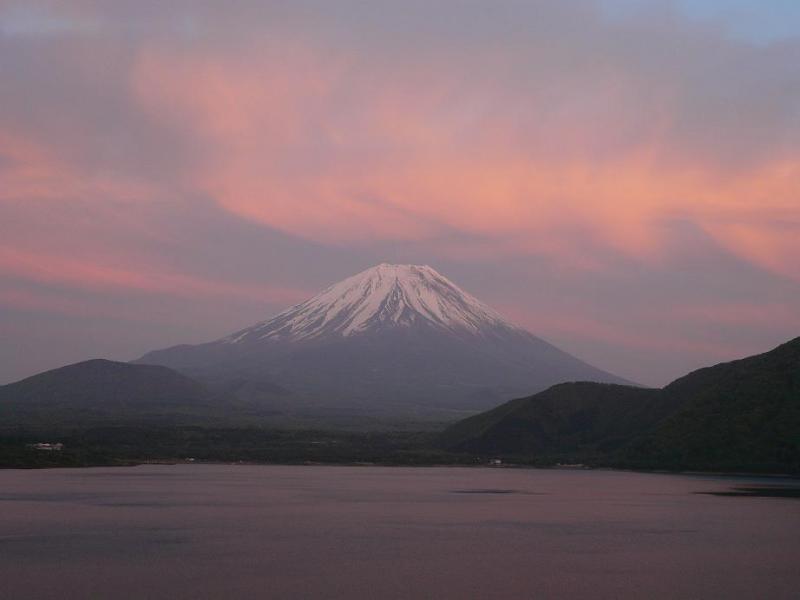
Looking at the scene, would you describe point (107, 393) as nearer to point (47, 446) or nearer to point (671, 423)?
point (47, 446)

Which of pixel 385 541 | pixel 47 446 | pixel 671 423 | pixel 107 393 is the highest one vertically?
pixel 107 393

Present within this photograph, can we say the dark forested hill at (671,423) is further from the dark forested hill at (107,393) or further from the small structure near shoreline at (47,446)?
the dark forested hill at (107,393)

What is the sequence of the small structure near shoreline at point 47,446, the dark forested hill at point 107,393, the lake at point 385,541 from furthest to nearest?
1. the dark forested hill at point 107,393
2. the small structure near shoreline at point 47,446
3. the lake at point 385,541

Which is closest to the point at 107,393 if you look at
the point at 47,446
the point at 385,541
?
the point at 47,446

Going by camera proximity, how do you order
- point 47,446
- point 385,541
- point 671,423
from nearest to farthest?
point 385,541 < point 671,423 < point 47,446

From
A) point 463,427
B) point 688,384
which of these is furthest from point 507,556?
point 463,427

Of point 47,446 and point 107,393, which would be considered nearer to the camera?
point 47,446

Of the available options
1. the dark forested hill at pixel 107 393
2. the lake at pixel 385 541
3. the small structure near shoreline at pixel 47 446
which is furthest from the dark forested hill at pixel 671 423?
the dark forested hill at pixel 107 393
